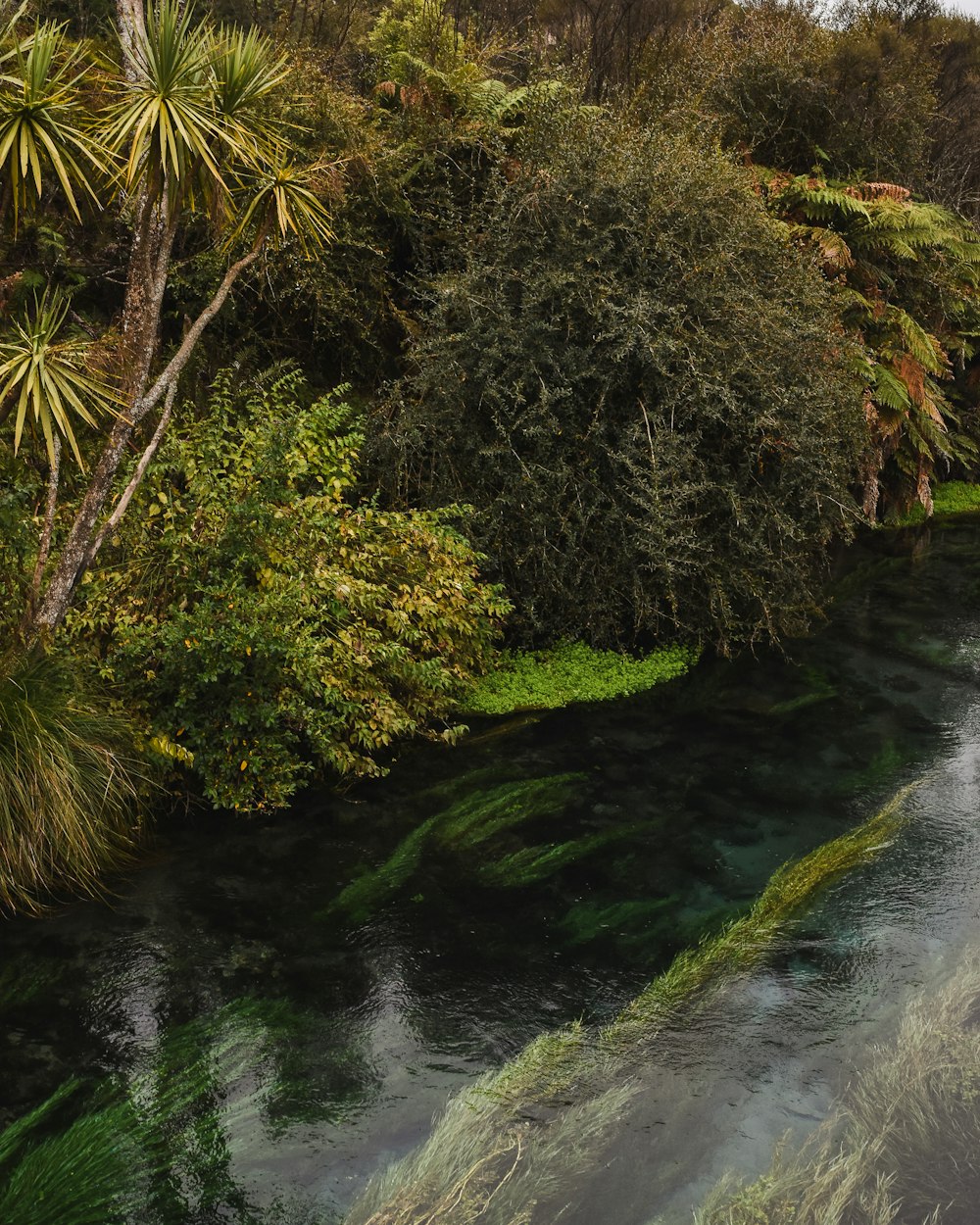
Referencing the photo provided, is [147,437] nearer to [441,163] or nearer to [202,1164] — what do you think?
[441,163]

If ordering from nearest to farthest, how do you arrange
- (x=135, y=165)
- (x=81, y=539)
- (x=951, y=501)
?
1. (x=135, y=165)
2. (x=81, y=539)
3. (x=951, y=501)

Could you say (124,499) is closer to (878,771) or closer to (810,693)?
(878,771)

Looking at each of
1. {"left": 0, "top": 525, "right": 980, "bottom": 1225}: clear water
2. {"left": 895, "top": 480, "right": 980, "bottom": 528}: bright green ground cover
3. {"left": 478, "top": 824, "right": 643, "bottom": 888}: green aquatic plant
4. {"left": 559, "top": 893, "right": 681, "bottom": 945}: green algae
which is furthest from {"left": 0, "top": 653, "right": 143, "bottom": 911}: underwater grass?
{"left": 895, "top": 480, "right": 980, "bottom": 528}: bright green ground cover

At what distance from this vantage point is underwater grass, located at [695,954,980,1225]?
4.57 meters

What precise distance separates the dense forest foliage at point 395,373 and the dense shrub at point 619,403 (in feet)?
0.13

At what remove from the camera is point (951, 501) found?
1794cm

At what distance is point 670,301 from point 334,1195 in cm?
793

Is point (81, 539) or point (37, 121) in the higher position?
point (37, 121)

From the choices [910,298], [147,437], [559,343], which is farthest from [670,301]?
[910,298]

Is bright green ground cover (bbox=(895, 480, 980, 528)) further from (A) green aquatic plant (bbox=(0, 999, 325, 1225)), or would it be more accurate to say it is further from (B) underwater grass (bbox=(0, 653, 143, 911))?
(A) green aquatic plant (bbox=(0, 999, 325, 1225))

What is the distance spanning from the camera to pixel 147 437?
9.71m

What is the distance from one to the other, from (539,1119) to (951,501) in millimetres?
15563

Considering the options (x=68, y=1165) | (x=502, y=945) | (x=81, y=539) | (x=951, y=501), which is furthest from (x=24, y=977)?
(x=951, y=501)

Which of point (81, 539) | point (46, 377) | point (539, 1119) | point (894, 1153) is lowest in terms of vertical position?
point (894, 1153)
